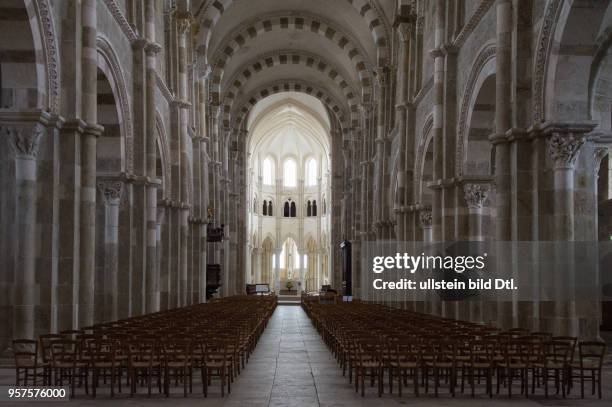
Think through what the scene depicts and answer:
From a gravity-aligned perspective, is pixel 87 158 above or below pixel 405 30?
below

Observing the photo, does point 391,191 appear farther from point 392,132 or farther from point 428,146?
point 428,146

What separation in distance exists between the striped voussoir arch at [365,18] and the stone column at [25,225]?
2509 cm

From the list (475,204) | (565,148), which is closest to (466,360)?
(565,148)

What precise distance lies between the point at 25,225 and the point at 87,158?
96.0 inches

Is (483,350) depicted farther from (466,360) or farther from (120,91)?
(120,91)

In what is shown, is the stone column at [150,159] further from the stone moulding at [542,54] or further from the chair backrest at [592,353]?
the chair backrest at [592,353]

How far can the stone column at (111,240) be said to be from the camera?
2273 cm

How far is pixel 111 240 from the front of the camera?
23531mm

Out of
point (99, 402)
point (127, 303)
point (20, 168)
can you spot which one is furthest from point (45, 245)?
point (127, 303)

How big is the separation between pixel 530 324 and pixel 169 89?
20.2m

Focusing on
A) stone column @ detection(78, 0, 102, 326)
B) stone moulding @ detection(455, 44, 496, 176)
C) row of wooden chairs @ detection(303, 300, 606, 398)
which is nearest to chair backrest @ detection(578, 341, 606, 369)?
row of wooden chairs @ detection(303, 300, 606, 398)

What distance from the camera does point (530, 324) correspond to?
16609mm

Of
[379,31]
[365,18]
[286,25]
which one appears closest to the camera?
[379,31]

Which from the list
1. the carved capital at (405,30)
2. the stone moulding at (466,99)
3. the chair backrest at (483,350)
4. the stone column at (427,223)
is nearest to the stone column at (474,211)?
the stone moulding at (466,99)
